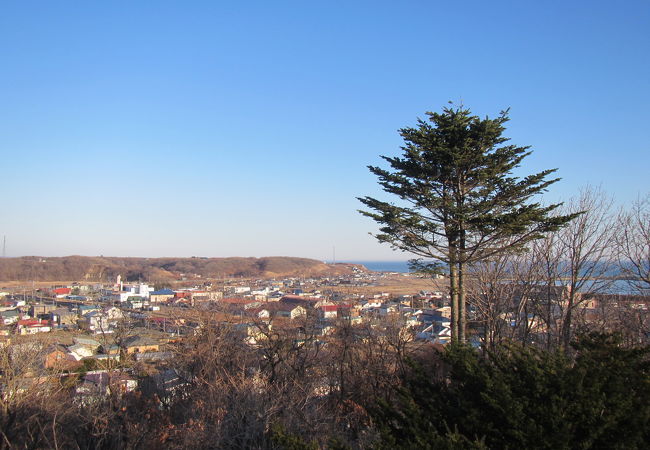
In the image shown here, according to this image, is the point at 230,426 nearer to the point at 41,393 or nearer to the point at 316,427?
the point at 316,427

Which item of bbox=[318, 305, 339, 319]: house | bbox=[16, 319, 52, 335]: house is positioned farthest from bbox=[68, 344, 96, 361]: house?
bbox=[318, 305, 339, 319]: house

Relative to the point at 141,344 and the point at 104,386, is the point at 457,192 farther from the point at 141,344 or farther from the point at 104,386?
the point at 141,344

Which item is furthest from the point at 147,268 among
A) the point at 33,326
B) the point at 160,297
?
the point at 33,326

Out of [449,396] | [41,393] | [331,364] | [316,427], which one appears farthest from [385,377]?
[41,393]

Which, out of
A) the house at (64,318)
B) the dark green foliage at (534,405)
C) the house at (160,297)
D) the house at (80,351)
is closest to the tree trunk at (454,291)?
the dark green foliage at (534,405)

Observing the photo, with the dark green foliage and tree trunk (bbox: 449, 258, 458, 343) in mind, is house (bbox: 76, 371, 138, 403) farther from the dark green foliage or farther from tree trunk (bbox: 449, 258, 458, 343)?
tree trunk (bbox: 449, 258, 458, 343)

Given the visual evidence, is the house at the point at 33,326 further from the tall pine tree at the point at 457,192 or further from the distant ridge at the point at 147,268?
the distant ridge at the point at 147,268

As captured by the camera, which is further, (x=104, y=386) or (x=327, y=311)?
(x=327, y=311)
